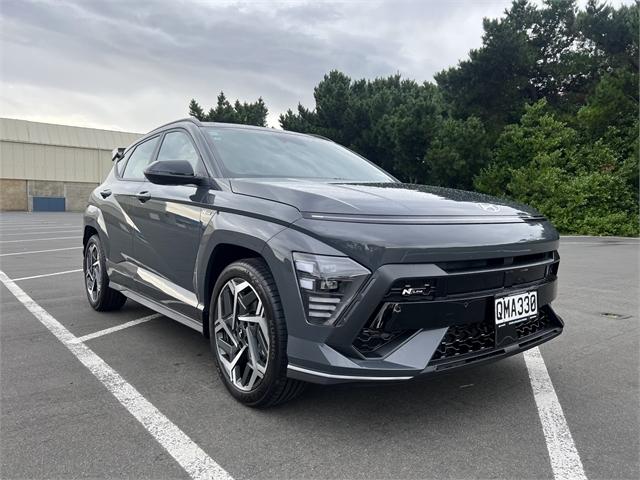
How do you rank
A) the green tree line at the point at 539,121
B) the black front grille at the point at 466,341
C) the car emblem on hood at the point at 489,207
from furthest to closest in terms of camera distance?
the green tree line at the point at 539,121 < the car emblem on hood at the point at 489,207 < the black front grille at the point at 466,341

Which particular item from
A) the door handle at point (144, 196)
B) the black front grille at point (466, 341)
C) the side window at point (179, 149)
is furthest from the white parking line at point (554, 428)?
the door handle at point (144, 196)

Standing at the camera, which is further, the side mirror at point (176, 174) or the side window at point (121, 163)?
the side window at point (121, 163)

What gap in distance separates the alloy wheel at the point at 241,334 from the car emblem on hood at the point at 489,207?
1.32 meters

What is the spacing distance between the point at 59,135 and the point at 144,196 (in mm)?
49326

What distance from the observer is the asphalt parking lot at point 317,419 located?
85.8 inches

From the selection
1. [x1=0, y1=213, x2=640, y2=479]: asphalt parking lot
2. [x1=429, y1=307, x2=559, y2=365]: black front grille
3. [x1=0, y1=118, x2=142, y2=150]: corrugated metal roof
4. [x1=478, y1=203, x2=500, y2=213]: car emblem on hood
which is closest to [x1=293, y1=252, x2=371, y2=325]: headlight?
[x1=429, y1=307, x2=559, y2=365]: black front grille

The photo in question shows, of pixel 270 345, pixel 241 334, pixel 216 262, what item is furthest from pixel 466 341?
pixel 216 262

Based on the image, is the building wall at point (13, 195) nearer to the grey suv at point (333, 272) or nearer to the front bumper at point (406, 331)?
the grey suv at point (333, 272)

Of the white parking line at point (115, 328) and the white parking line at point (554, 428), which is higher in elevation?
the white parking line at point (554, 428)

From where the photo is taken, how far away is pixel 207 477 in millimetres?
2088

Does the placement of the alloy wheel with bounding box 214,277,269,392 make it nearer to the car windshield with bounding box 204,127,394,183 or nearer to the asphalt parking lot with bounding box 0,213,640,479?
the asphalt parking lot with bounding box 0,213,640,479

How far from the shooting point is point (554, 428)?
253cm

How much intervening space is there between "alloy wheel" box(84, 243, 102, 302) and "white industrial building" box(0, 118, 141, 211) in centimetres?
4617

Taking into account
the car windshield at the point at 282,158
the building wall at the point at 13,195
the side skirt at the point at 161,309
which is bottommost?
the building wall at the point at 13,195
